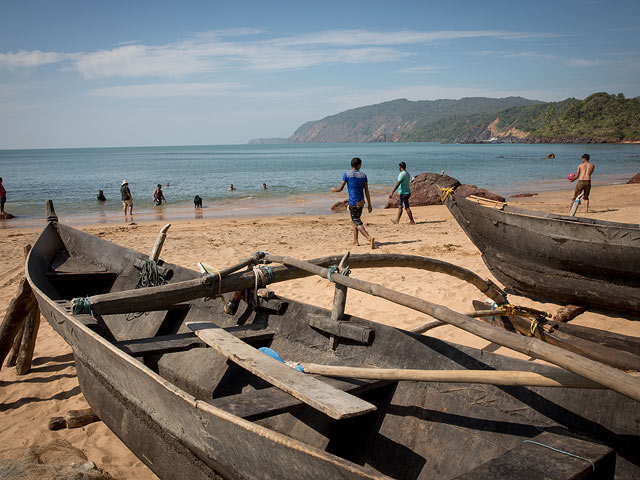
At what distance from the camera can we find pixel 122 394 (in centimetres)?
324

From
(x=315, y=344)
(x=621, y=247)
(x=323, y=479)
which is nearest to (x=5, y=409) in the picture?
(x=315, y=344)

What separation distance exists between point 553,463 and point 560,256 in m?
4.72

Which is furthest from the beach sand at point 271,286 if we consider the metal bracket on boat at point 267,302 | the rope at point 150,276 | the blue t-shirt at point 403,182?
the metal bracket on boat at point 267,302

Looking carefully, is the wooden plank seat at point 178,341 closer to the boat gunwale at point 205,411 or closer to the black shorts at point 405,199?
the boat gunwale at point 205,411

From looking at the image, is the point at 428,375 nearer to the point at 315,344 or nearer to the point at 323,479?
the point at 323,479

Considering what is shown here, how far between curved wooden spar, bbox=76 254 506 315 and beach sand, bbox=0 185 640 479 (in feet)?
3.86

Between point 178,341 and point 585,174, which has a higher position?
point 585,174

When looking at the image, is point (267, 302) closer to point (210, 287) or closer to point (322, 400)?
point (210, 287)

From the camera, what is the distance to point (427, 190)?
1973 centimetres

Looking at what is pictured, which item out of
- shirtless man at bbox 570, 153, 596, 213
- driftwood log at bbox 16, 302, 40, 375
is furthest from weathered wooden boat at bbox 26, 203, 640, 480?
shirtless man at bbox 570, 153, 596, 213

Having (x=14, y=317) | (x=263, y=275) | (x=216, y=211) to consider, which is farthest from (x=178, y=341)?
(x=216, y=211)

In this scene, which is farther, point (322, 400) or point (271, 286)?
point (271, 286)

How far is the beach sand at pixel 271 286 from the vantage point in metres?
4.05

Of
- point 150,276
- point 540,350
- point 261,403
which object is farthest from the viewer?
point 150,276
